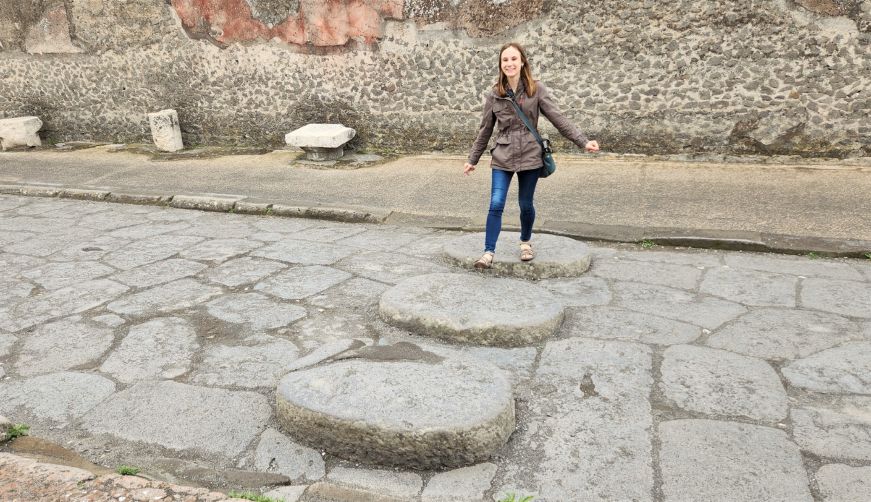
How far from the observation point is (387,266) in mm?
3791

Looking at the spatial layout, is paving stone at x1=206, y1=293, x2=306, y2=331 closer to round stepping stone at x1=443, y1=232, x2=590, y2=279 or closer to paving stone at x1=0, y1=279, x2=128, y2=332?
paving stone at x1=0, y1=279, x2=128, y2=332

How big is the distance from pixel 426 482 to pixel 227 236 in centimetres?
305

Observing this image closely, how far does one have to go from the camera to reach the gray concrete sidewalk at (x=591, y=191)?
4129 millimetres

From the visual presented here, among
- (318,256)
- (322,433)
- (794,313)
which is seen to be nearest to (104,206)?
(318,256)

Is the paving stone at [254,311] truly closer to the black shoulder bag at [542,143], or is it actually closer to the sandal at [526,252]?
the sandal at [526,252]

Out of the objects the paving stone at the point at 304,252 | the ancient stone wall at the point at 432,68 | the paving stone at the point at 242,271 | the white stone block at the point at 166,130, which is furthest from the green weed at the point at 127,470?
the white stone block at the point at 166,130

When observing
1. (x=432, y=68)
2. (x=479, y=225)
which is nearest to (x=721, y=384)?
(x=479, y=225)

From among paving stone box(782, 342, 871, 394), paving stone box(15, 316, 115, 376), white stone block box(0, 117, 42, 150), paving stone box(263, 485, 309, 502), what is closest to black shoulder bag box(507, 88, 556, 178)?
paving stone box(782, 342, 871, 394)

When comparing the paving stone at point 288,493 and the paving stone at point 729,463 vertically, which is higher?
the paving stone at point 729,463

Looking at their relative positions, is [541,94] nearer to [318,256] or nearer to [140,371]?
[318,256]

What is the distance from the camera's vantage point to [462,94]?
20.6 ft

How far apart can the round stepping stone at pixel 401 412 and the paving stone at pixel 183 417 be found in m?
0.16

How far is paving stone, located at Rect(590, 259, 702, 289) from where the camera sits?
3477mm

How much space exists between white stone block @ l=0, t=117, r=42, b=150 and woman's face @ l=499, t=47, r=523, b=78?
6.87m
